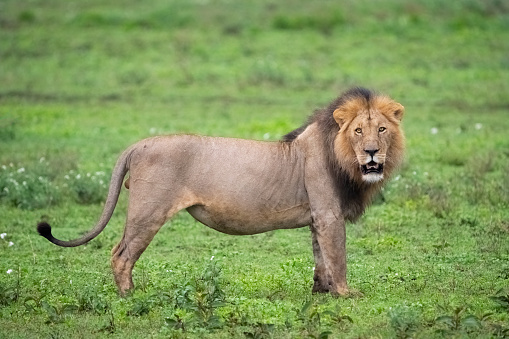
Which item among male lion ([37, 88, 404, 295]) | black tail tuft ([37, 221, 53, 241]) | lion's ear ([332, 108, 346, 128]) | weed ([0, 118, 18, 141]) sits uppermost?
lion's ear ([332, 108, 346, 128])

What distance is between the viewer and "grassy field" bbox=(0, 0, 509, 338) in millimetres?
5855

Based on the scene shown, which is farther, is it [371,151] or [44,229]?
[44,229]

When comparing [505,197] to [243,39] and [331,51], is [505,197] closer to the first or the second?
[331,51]

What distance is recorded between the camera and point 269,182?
21.2ft

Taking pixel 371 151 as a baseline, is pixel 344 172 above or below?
below

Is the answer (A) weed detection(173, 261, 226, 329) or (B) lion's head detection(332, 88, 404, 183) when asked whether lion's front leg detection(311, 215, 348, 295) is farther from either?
(A) weed detection(173, 261, 226, 329)

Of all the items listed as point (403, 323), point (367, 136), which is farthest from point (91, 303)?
point (367, 136)

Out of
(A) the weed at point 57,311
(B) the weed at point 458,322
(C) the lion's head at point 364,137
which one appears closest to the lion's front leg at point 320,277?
(C) the lion's head at point 364,137

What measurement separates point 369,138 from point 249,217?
40.4 inches

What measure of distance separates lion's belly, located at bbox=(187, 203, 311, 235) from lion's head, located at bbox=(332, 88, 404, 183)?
498mm

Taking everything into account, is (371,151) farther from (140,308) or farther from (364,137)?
(140,308)

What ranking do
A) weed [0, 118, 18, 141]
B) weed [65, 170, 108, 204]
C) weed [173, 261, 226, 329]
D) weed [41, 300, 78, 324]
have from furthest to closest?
weed [0, 118, 18, 141]
weed [65, 170, 108, 204]
weed [41, 300, 78, 324]
weed [173, 261, 226, 329]

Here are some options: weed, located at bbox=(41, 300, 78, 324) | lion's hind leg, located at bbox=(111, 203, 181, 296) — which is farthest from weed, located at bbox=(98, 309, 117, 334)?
lion's hind leg, located at bbox=(111, 203, 181, 296)

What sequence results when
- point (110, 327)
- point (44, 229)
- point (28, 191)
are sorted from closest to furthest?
point (110, 327), point (44, 229), point (28, 191)
